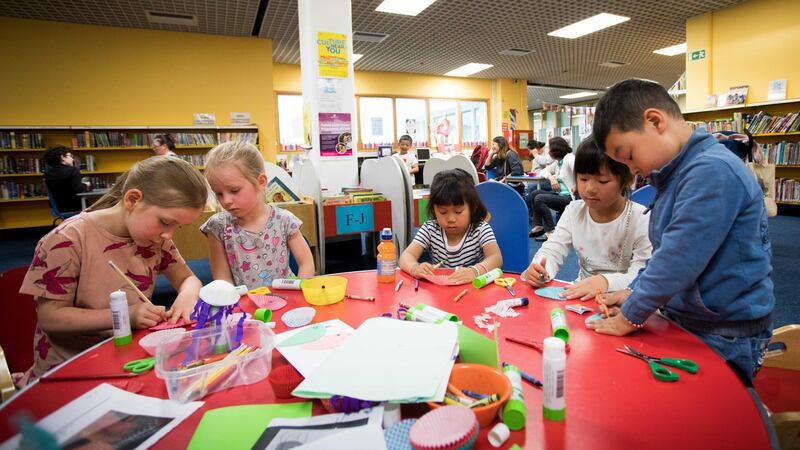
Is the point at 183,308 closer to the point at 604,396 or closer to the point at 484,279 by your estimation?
the point at 484,279

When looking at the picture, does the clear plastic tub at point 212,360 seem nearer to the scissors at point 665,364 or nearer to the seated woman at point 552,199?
the scissors at point 665,364

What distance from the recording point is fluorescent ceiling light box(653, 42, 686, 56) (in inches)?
356

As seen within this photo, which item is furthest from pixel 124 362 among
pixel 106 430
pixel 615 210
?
pixel 615 210

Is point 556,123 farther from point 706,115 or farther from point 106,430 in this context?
point 106,430

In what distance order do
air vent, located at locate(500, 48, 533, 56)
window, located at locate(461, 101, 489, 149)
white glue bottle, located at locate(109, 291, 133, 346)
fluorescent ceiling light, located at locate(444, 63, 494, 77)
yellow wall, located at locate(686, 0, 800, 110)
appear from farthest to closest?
window, located at locate(461, 101, 489, 149), fluorescent ceiling light, located at locate(444, 63, 494, 77), air vent, located at locate(500, 48, 533, 56), yellow wall, located at locate(686, 0, 800, 110), white glue bottle, located at locate(109, 291, 133, 346)

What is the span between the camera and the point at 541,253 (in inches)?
64.3

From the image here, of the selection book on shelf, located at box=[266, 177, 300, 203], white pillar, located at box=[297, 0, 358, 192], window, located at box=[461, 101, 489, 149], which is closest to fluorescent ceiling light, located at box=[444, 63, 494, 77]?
window, located at box=[461, 101, 489, 149]

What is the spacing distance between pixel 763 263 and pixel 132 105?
850 centimetres

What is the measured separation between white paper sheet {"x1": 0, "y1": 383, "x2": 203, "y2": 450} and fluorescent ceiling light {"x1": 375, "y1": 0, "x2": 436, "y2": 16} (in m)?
6.40

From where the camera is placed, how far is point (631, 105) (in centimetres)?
108

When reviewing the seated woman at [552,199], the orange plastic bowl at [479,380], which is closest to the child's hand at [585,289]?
the orange plastic bowl at [479,380]

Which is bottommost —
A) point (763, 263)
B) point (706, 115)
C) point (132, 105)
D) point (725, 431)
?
point (725, 431)

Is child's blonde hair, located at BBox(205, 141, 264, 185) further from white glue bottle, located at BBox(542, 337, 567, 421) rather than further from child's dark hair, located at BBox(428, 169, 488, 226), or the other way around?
white glue bottle, located at BBox(542, 337, 567, 421)

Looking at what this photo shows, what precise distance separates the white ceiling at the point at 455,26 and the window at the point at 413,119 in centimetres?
87
